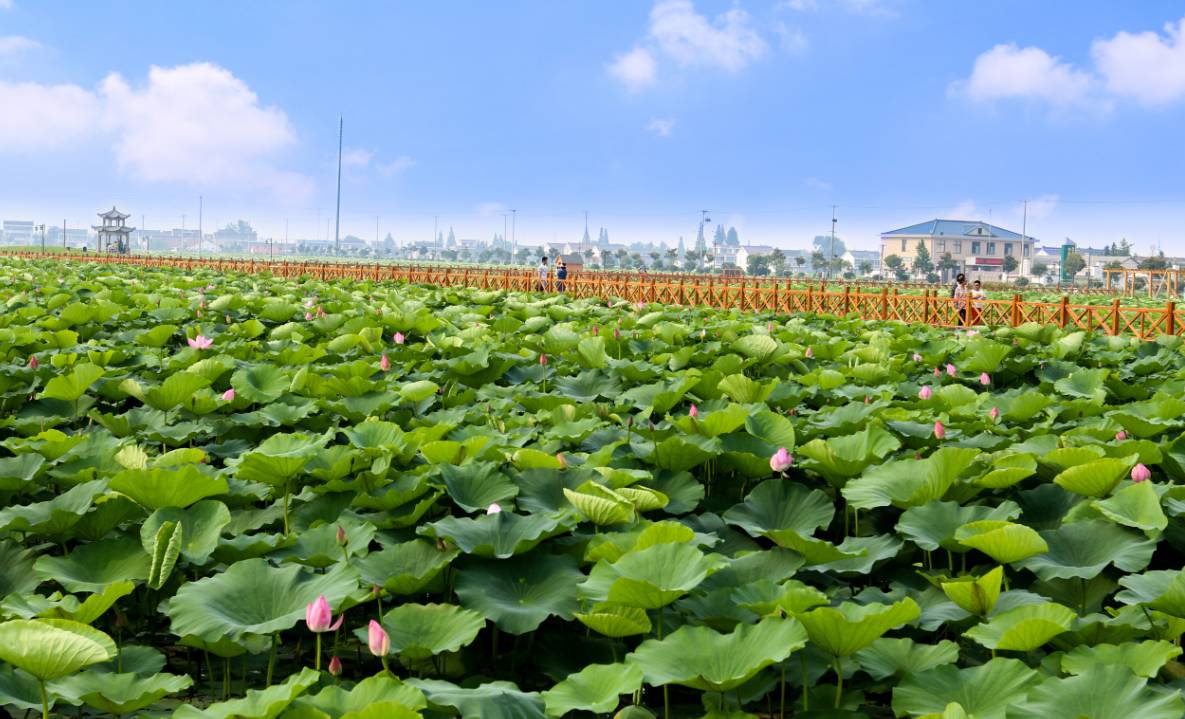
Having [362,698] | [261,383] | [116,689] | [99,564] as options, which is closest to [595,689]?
[362,698]

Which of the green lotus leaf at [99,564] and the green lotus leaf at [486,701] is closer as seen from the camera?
the green lotus leaf at [486,701]

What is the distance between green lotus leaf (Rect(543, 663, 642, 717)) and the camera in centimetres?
167

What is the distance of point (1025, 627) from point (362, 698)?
1.18 m

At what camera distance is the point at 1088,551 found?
93.0 inches

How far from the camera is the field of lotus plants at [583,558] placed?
1775mm

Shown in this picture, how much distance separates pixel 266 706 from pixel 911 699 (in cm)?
110

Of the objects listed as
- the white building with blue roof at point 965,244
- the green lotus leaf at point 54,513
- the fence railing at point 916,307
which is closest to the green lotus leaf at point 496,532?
the green lotus leaf at point 54,513

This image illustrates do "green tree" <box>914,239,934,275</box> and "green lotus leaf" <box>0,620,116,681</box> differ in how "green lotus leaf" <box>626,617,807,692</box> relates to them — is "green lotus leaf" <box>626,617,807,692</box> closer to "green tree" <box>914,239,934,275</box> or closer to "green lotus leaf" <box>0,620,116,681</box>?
"green lotus leaf" <box>0,620,116,681</box>

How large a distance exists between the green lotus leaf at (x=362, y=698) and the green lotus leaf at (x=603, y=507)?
76cm

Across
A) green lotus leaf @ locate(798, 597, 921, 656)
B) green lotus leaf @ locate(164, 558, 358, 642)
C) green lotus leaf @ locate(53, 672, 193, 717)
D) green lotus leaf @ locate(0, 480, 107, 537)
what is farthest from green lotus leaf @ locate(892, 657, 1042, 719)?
green lotus leaf @ locate(0, 480, 107, 537)

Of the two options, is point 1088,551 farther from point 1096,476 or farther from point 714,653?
point 714,653

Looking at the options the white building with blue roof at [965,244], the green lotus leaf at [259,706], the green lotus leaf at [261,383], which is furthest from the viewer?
the white building with blue roof at [965,244]

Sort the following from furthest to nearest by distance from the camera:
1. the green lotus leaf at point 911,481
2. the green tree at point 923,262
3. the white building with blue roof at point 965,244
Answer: the white building with blue roof at point 965,244 → the green tree at point 923,262 → the green lotus leaf at point 911,481

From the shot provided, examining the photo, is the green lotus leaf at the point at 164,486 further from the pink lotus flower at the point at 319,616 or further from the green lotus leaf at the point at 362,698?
the green lotus leaf at the point at 362,698
